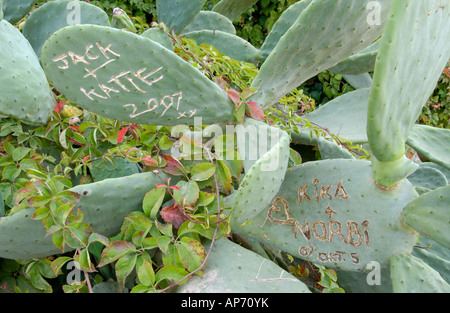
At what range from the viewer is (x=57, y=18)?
1193 millimetres

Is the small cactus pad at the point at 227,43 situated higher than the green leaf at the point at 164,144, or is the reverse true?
the small cactus pad at the point at 227,43

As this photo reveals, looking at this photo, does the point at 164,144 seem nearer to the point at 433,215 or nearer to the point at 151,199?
the point at 151,199

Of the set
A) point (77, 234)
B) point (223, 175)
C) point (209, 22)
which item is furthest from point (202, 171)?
point (209, 22)

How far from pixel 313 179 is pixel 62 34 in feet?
1.94

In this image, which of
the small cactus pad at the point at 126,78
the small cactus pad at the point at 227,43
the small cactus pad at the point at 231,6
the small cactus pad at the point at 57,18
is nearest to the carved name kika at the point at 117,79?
the small cactus pad at the point at 126,78

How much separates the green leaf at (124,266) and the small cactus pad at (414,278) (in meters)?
0.49

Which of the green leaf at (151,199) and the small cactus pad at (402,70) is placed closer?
the small cactus pad at (402,70)

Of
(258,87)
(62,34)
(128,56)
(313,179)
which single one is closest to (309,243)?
(313,179)

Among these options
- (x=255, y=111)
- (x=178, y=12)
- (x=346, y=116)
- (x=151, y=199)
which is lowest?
(x=346, y=116)

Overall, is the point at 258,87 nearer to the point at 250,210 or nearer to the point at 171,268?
the point at 250,210

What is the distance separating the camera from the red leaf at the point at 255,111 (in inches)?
35.5

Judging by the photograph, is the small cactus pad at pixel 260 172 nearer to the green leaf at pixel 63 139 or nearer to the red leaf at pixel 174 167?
the red leaf at pixel 174 167

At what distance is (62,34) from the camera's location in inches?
29.8

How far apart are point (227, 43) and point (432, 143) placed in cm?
79
